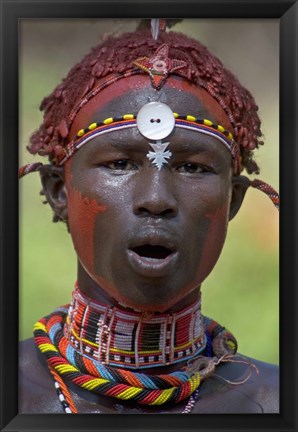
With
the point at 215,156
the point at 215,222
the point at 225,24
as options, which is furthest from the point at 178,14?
the point at 215,222

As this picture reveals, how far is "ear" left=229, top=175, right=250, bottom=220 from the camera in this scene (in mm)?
3547

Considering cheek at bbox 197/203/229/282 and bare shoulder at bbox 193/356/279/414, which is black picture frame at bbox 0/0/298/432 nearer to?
bare shoulder at bbox 193/356/279/414

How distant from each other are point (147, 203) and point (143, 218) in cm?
6

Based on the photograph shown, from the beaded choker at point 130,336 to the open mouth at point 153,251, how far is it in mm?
247

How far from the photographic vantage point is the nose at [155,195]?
10.4ft

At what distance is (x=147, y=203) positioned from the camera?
3182 millimetres

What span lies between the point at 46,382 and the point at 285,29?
151 cm

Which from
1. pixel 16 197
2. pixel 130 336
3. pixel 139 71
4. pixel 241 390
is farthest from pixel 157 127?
pixel 241 390

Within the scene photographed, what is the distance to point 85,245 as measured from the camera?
3.36 m

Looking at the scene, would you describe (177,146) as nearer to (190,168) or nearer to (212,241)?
(190,168)

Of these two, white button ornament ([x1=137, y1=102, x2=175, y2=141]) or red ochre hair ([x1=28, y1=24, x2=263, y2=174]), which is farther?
red ochre hair ([x1=28, y1=24, x2=263, y2=174])

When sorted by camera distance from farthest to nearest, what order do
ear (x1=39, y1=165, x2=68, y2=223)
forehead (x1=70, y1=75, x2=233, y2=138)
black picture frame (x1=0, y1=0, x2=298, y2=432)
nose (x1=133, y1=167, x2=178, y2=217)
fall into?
1. ear (x1=39, y1=165, x2=68, y2=223)
2. black picture frame (x1=0, y1=0, x2=298, y2=432)
3. forehead (x1=70, y1=75, x2=233, y2=138)
4. nose (x1=133, y1=167, x2=178, y2=217)

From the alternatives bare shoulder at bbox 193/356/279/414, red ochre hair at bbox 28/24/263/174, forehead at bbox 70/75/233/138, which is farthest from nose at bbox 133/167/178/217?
bare shoulder at bbox 193/356/279/414

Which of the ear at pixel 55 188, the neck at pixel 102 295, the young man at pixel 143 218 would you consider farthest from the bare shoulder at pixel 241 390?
the ear at pixel 55 188
